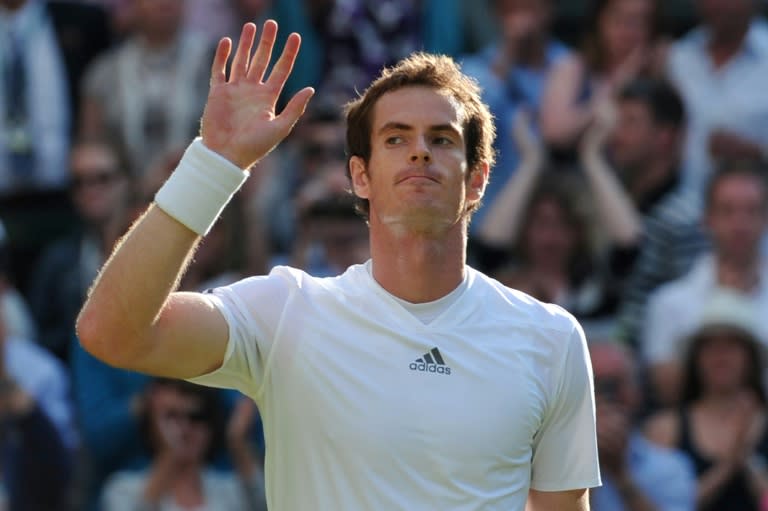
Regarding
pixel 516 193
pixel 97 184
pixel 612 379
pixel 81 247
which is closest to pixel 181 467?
pixel 81 247

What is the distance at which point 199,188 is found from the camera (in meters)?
3.17

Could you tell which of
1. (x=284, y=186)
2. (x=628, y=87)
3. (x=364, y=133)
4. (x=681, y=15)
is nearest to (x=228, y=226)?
(x=284, y=186)

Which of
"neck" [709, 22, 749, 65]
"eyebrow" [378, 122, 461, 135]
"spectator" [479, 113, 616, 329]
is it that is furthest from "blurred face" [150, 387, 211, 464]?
"eyebrow" [378, 122, 461, 135]

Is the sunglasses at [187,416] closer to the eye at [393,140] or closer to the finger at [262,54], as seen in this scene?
the eye at [393,140]

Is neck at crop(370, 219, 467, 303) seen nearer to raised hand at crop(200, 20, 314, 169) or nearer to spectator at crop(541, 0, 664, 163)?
raised hand at crop(200, 20, 314, 169)

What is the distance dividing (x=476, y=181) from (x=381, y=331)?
18.5 inches

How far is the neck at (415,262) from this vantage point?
3.51 metres

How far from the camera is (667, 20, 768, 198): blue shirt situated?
8008 millimetres

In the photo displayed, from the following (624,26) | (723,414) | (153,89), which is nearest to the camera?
(723,414)

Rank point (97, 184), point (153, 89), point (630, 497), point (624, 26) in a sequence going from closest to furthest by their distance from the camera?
point (630, 497) < point (97, 184) < point (153, 89) < point (624, 26)

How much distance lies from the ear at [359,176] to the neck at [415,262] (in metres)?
0.11

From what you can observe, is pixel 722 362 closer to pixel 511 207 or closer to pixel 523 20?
pixel 511 207

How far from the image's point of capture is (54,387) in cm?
727

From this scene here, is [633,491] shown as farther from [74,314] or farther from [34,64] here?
[34,64]
